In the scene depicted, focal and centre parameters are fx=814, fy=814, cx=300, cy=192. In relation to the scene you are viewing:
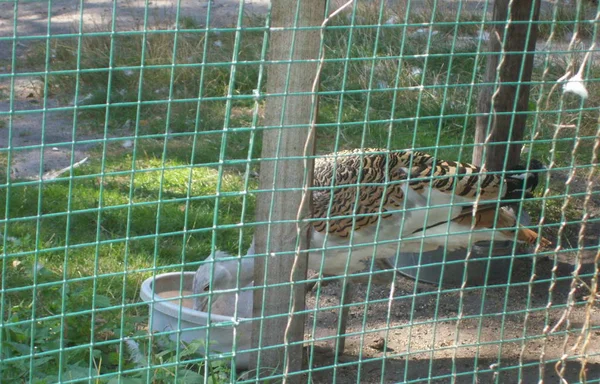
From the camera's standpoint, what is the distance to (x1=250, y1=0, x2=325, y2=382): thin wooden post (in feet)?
7.64

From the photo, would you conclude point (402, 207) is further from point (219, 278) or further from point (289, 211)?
point (289, 211)

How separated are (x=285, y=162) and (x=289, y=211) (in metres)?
0.16

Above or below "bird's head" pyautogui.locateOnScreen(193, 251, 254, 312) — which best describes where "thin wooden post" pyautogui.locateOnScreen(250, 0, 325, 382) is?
above

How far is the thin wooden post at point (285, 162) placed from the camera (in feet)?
7.64

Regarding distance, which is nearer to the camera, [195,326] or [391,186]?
[195,326]

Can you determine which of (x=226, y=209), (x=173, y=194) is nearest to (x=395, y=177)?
(x=226, y=209)

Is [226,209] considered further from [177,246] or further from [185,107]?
[185,107]

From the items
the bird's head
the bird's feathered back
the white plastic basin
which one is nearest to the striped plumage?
the bird's feathered back

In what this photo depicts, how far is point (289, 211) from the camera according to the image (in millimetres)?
2504

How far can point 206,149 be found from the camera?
5312 millimetres

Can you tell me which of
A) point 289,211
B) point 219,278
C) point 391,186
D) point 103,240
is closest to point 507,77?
point 391,186

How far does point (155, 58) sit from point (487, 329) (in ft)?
10.5

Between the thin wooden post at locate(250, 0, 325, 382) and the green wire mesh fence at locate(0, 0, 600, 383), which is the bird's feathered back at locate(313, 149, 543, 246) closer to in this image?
the green wire mesh fence at locate(0, 0, 600, 383)

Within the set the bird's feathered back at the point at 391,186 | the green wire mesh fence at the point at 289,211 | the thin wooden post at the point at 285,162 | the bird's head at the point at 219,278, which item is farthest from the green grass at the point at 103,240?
the bird's feathered back at the point at 391,186
